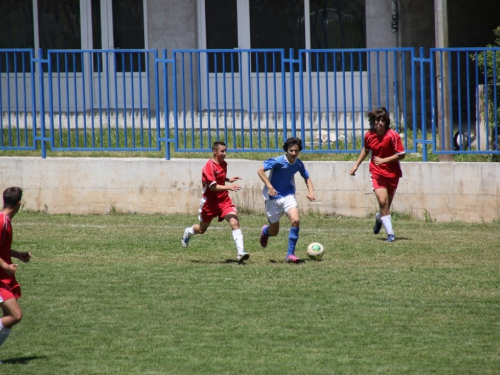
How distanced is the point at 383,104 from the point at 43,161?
7267mm

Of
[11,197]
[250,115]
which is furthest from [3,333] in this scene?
[250,115]

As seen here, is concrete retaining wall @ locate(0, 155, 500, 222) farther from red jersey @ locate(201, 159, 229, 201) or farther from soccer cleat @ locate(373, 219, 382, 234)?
red jersey @ locate(201, 159, 229, 201)

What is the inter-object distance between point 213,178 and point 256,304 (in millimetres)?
2419

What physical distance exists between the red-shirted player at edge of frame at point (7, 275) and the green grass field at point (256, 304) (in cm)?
33

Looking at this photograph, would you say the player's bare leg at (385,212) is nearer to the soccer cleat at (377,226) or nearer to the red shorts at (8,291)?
the soccer cleat at (377,226)

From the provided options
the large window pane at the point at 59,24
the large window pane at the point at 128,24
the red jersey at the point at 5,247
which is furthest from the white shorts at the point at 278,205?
the large window pane at the point at 59,24

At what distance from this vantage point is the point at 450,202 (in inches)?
539

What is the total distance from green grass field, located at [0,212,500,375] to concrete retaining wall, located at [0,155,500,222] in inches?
29.7

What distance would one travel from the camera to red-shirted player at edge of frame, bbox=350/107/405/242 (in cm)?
1208

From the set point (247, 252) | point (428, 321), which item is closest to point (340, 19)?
point (247, 252)

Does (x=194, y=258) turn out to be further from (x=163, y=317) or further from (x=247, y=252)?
(x=163, y=317)

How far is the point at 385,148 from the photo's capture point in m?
12.2

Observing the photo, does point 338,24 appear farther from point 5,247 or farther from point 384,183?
point 5,247

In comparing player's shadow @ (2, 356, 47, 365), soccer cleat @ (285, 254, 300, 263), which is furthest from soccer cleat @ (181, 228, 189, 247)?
player's shadow @ (2, 356, 47, 365)
